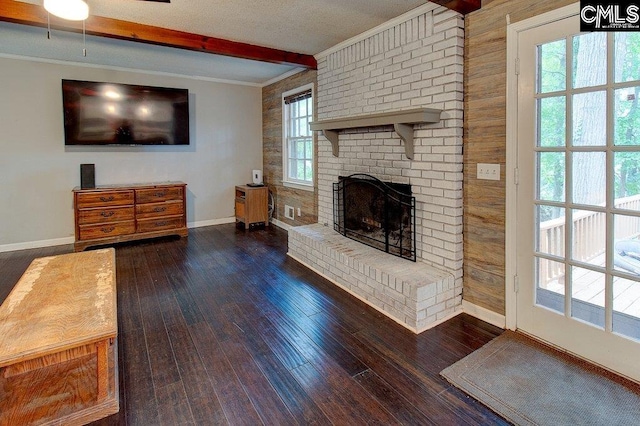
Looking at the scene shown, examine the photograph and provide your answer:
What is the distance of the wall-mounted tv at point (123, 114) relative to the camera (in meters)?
4.61

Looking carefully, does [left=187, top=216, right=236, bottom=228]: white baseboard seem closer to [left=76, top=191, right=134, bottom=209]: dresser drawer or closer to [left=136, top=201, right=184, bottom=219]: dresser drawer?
[left=136, top=201, right=184, bottom=219]: dresser drawer

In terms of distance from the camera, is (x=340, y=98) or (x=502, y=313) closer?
(x=502, y=313)

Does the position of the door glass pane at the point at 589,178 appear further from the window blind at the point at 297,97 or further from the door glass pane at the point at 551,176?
the window blind at the point at 297,97

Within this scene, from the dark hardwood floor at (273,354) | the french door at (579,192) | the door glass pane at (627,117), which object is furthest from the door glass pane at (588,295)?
the door glass pane at (627,117)

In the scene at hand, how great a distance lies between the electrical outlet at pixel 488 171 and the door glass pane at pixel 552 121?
0.31 meters

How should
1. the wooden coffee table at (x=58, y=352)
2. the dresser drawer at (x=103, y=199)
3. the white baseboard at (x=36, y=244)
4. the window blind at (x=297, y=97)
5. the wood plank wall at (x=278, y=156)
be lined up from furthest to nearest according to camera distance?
the wood plank wall at (x=278, y=156), the window blind at (x=297, y=97), the white baseboard at (x=36, y=244), the dresser drawer at (x=103, y=199), the wooden coffee table at (x=58, y=352)

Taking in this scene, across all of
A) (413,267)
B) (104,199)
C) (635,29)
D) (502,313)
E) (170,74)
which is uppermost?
(170,74)

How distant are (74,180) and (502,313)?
5391 mm

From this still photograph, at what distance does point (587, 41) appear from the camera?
1991 millimetres

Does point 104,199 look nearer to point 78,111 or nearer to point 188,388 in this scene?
point 78,111

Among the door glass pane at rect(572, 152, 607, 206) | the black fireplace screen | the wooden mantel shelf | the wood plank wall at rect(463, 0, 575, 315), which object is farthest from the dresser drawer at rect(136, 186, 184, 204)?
the door glass pane at rect(572, 152, 607, 206)

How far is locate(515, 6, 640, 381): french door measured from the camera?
74.7 inches

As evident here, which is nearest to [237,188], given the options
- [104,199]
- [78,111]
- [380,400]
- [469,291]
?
[104,199]

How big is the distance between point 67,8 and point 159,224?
3.27 meters
